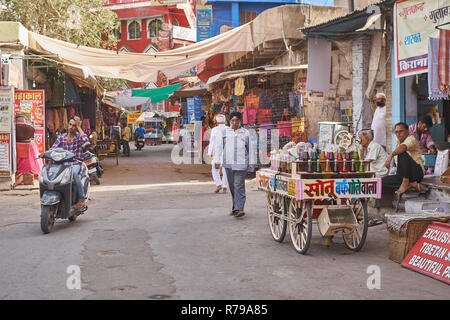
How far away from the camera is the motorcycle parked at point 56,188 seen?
8219mm

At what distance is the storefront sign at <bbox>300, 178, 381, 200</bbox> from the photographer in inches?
255

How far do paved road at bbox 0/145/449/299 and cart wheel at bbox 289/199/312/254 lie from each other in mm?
141

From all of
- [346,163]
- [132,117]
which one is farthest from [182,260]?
[132,117]

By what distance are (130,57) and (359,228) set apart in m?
9.62

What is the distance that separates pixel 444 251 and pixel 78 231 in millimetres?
5233

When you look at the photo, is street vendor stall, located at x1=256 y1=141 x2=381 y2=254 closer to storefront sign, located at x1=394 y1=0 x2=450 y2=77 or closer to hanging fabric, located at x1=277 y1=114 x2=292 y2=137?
storefront sign, located at x1=394 y1=0 x2=450 y2=77

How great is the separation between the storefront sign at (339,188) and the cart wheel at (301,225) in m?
0.18

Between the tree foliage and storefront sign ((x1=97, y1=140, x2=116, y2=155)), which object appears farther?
storefront sign ((x1=97, y1=140, x2=116, y2=155))

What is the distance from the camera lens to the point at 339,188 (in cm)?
657

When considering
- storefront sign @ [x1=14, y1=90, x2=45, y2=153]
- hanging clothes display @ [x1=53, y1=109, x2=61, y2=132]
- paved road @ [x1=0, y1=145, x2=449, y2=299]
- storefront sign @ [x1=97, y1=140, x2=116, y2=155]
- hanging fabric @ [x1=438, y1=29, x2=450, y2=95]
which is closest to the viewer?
paved road @ [x1=0, y1=145, x2=449, y2=299]

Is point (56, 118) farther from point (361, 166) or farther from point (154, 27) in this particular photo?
point (154, 27)

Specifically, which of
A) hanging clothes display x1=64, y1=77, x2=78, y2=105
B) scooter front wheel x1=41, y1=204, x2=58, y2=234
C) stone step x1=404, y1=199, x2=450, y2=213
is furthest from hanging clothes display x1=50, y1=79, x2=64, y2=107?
stone step x1=404, y1=199, x2=450, y2=213

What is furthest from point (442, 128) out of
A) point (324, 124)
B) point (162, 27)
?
point (162, 27)
